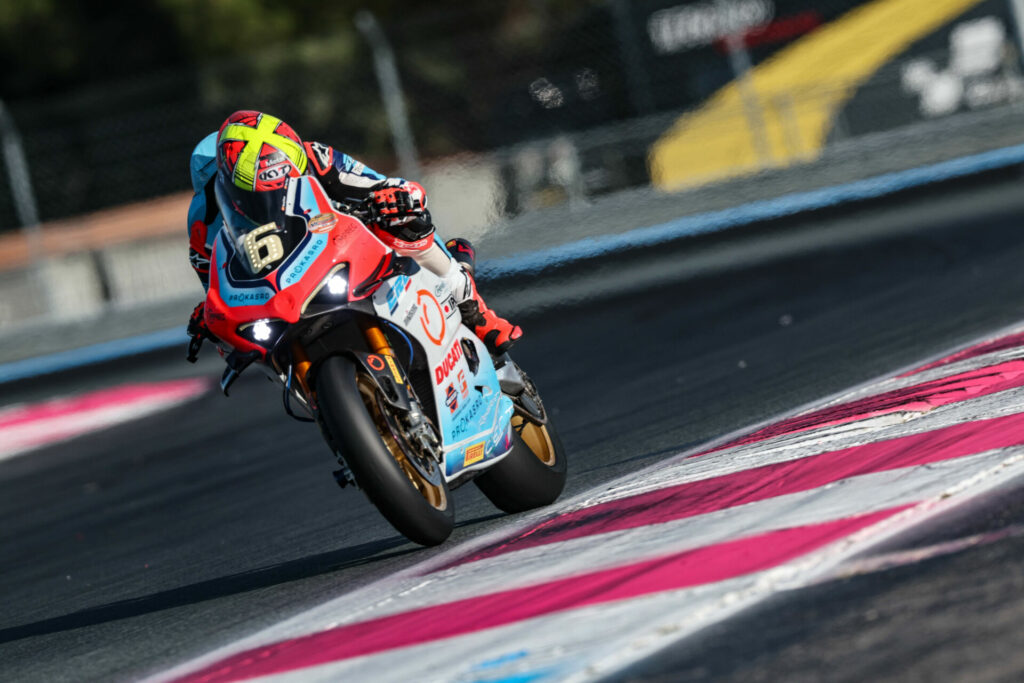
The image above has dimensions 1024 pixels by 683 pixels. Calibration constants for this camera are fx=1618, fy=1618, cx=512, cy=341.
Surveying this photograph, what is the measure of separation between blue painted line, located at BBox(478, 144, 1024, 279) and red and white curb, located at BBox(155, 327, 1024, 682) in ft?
29.8

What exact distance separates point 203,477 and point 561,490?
3.74 meters

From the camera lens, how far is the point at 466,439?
15.6ft

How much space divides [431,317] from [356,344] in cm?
35

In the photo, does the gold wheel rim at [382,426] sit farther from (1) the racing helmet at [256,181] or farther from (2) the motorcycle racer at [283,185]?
(2) the motorcycle racer at [283,185]

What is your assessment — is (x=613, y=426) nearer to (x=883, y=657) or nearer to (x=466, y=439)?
(x=466, y=439)

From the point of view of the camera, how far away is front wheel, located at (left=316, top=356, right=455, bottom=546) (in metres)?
4.23

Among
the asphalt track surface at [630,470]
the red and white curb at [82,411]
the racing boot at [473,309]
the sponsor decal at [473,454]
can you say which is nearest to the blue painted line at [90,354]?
the asphalt track surface at [630,470]

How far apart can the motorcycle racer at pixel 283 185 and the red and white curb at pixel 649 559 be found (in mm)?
804

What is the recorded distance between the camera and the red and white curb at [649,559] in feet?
10.5

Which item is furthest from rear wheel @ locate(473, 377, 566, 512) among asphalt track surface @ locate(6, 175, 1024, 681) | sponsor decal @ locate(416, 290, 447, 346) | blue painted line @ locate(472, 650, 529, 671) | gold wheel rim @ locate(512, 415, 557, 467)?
blue painted line @ locate(472, 650, 529, 671)

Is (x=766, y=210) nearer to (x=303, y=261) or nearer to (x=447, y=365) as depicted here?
(x=447, y=365)

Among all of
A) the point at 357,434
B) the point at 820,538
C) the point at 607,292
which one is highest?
the point at 357,434

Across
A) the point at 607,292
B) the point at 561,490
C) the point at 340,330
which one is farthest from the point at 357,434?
the point at 607,292

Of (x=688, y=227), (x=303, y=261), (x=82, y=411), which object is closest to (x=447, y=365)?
(x=303, y=261)
